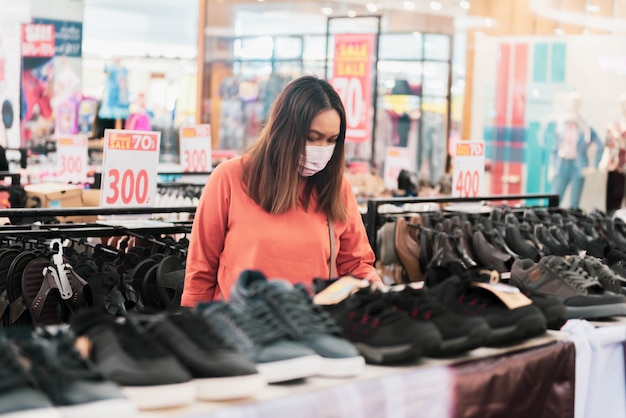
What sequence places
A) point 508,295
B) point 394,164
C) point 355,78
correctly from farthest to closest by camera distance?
point 394,164 → point 355,78 → point 508,295

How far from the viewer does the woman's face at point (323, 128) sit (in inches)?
116

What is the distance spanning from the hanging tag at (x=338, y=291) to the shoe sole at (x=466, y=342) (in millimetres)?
237

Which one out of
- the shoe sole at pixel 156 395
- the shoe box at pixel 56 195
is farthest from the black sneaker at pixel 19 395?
the shoe box at pixel 56 195

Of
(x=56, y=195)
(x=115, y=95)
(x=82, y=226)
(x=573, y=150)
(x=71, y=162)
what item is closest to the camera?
(x=82, y=226)

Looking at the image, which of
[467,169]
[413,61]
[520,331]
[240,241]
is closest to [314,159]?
[240,241]

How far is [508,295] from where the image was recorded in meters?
2.31

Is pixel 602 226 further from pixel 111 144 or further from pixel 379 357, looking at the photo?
pixel 379 357

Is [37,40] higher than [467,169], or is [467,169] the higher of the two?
[37,40]

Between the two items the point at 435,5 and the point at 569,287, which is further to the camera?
the point at 435,5

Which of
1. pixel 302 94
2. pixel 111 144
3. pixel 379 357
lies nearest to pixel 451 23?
pixel 111 144

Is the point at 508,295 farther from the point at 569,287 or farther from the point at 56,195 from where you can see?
the point at 56,195

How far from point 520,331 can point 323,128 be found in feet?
3.32

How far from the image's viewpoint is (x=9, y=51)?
12172 millimetres

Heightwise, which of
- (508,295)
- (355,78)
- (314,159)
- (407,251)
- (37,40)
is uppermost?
(37,40)
